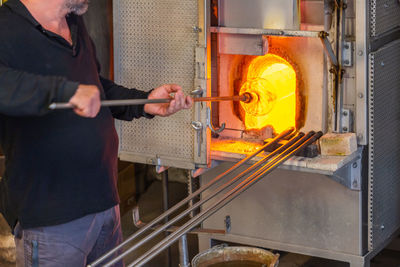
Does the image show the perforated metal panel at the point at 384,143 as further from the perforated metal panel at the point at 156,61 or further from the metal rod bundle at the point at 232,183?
the perforated metal panel at the point at 156,61

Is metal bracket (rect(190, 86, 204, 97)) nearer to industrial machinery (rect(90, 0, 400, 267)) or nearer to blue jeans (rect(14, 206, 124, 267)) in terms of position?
industrial machinery (rect(90, 0, 400, 267))

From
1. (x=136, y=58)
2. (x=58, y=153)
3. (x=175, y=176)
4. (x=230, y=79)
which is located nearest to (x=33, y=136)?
(x=58, y=153)

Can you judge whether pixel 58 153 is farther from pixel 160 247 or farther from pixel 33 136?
pixel 160 247

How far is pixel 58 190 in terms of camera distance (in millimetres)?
2635

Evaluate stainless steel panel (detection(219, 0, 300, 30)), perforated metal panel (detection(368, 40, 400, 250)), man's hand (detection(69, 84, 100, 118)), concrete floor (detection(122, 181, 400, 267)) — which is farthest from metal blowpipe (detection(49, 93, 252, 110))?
concrete floor (detection(122, 181, 400, 267))

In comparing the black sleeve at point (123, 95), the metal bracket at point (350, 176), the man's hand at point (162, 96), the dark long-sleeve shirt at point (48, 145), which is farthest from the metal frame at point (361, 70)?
the dark long-sleeve shirt at point (48, 145)

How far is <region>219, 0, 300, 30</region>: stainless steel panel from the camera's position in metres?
3.23

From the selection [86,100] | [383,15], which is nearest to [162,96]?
[86,100]

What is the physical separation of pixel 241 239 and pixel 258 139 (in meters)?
0.57

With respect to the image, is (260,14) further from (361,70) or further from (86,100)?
(86,100)

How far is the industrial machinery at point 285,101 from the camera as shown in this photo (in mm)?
3260

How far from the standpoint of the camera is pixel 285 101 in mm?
3607

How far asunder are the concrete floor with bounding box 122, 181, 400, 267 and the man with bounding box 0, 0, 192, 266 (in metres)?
1.57

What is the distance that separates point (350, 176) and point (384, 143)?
0.26 metres
